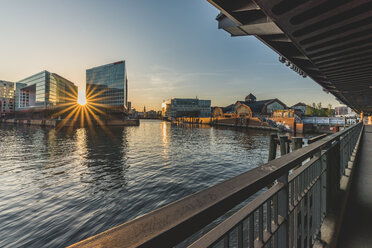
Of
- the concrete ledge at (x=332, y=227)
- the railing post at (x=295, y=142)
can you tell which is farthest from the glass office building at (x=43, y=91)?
the concrete ledge at (x=332, y=227)

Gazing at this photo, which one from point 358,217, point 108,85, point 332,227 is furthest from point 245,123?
point 108,85

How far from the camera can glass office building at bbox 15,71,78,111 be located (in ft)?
305

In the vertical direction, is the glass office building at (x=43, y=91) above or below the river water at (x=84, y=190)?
above

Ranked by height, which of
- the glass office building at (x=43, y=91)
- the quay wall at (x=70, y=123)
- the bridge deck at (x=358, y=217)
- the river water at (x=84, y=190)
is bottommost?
the river water at (x=84, y=190)

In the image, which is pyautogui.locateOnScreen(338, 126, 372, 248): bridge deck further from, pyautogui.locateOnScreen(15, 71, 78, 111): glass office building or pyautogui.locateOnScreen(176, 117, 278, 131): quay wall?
pyautogui.locateOnScreen(15, 71, 78, 111): glass office building

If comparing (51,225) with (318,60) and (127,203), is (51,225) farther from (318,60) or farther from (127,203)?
(318,60)

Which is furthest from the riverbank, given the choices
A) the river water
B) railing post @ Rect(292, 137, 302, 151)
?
railing post @ Rect(292, 137, 302, 151)

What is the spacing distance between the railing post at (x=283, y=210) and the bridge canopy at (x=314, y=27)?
376cm

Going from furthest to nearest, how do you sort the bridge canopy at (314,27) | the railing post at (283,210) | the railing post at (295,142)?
1. the railing post at (295,142)
2. the bridge canopy at (314,27)
3. the railing post at (283,210)

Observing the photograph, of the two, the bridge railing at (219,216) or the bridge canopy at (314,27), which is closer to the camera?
the bridge railing at (219,216)

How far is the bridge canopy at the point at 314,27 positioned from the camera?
4004mm

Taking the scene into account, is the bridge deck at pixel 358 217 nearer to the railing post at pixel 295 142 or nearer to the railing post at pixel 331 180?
the railing post at pixel 331 180

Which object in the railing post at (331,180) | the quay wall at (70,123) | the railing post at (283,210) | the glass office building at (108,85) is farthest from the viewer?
the glass office building at (108,85)

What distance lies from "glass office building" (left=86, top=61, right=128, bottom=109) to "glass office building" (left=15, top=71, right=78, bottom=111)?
12.7 m
